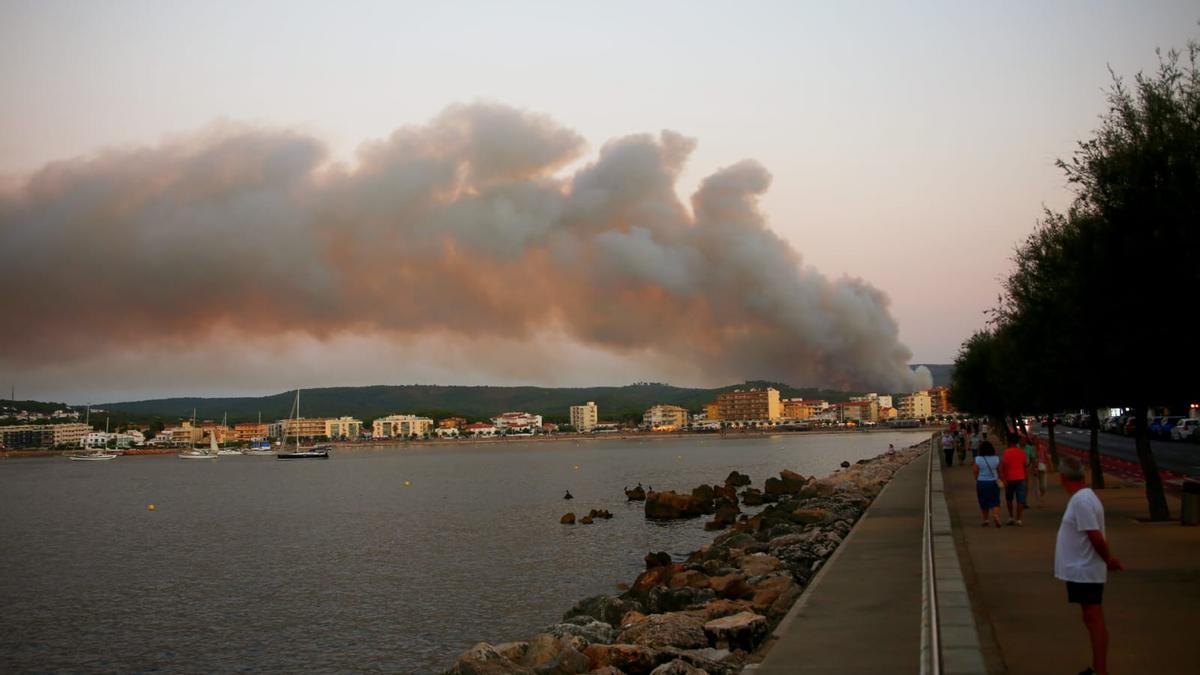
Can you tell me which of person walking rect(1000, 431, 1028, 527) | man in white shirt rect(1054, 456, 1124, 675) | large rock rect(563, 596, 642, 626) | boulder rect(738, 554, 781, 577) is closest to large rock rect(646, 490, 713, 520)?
boulder rect(738, 554, 781, 577)

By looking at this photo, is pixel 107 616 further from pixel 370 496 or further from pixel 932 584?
pixel 370 496

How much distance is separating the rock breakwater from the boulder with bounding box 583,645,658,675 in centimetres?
1

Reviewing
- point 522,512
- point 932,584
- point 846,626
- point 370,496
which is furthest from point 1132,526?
point 370,496

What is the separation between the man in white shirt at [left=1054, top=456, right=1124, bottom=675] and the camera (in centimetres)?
801

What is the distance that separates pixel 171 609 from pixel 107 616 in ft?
5.02

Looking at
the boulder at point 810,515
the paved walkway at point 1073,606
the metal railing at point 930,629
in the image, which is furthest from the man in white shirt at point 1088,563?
the boulder at point 810,515

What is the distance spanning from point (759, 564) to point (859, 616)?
761 cm

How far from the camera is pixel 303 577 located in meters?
31.4

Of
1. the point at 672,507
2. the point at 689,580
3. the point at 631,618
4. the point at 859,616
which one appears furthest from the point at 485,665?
the point at 672,507

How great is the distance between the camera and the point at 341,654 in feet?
64.9

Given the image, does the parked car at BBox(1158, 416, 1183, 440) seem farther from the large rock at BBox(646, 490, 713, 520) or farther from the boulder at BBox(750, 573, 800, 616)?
the boulder at BBox(750, 573, 800, 616)

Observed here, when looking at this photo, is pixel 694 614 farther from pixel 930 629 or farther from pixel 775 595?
pixel 930 629

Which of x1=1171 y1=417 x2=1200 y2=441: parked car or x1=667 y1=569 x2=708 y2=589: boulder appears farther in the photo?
x1=1171 y1=417 x2=1200 y2=441: parked car

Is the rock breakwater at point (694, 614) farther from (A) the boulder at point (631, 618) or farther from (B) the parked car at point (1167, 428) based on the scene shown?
(B) the parked car at point (1167, 428)
